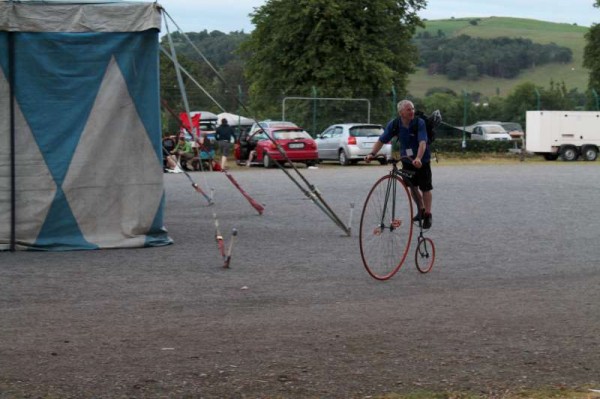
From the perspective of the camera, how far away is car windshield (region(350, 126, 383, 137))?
3969cm

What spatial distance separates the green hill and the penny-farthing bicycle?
94872 millimetres

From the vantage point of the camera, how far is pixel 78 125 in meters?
13.6

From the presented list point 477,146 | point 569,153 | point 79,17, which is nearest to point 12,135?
point 79,17

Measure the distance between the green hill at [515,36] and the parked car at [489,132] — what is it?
159 ft

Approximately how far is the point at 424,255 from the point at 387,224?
29.8 inches

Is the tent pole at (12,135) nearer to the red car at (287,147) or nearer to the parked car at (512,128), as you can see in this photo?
the red car at (287,147)

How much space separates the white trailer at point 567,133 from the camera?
45031 millimetres

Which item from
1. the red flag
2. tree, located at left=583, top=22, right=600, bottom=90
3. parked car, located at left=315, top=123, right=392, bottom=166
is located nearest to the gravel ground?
the red flag

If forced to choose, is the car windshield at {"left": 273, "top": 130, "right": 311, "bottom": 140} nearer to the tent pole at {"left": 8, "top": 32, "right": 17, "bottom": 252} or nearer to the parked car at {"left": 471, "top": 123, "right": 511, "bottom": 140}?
the parked car at {"left": 471, "top": 123, "right": 511, "bottom": 140}

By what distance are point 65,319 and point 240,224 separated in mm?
8080

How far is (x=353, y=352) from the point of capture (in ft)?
25.2

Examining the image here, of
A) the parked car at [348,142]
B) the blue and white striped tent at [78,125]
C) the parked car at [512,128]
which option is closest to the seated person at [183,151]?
the parked car at [348,142]

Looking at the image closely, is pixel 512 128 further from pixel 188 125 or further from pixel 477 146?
pixel 188 125

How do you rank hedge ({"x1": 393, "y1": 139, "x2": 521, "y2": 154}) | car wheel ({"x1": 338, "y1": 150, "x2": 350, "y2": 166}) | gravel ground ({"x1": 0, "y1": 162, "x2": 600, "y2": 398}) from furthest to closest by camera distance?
hedge ({"x1": 393, "y1": 139, "x2": 521, "y2": 154}), car wheel ({"x1": 338, "y1": 150, "x2": 350, "y2": 166}), gravel ground ({"x1": 0, "y1": 162, "x2": 600, "y2": 398})
